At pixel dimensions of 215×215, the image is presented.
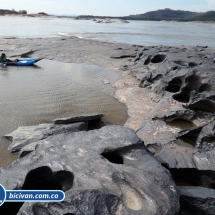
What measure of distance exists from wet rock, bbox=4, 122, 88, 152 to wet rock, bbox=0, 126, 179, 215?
137 centimetres

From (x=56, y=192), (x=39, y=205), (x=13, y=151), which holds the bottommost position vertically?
(x=13, y=151)

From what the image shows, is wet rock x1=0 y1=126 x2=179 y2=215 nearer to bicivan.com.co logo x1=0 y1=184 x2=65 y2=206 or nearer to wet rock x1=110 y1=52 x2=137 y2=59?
bicivan.com.co logo x1=0 y1=184 x2=65 y2=206

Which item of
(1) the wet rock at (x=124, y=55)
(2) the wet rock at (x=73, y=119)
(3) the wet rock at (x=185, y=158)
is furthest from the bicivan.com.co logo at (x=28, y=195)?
(1) the wet rock at (x=124, y=55)

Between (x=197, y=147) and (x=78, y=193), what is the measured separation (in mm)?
3224

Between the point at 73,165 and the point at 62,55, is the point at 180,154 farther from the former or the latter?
the point at 62,55

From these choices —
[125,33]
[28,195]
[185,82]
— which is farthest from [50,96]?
[125,33]

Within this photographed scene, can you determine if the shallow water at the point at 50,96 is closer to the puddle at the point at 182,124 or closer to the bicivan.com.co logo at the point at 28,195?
the puddle at the point at 182,124

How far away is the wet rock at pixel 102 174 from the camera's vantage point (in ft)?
8.43

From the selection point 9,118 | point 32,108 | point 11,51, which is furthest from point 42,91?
point 11,51

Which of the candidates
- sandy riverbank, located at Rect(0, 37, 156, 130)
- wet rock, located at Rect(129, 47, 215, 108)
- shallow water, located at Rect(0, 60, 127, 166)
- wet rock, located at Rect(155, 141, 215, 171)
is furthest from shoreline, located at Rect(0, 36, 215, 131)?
wet rock, located at Rect(155, 141, 215, 171)

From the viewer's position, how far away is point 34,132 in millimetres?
5547

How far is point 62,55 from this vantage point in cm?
1680

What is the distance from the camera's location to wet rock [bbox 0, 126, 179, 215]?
2570 mm

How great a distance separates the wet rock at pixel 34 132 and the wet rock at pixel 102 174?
1.37 metres
